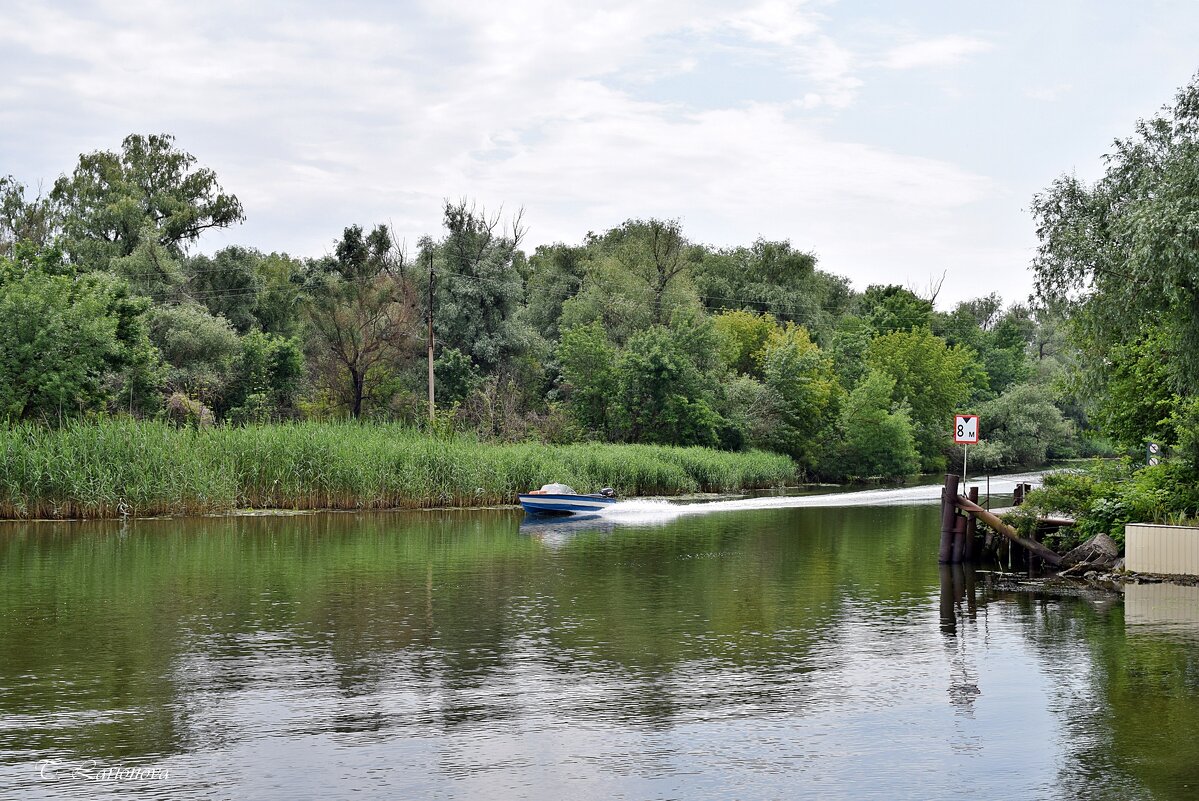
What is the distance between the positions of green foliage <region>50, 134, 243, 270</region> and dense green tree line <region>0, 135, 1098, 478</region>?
16cm

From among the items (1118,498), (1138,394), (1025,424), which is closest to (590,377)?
(1138,394)

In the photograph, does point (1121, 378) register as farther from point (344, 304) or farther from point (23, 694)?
point (344, 304)

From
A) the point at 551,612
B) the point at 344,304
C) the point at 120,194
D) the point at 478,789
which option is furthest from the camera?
the point at 120,194

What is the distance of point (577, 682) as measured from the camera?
1517 centimetres

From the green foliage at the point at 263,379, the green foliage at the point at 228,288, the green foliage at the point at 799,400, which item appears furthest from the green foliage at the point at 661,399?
the green foliage at the point at 228,288

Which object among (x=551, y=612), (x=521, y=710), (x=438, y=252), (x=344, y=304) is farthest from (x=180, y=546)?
(x=438, y=252)

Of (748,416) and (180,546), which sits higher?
(748,416)

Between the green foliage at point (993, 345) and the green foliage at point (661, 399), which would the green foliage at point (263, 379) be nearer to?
the green foliage at point (661, 399)

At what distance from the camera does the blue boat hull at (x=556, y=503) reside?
46.6 meters

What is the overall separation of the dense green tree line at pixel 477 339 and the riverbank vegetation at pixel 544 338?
183mm

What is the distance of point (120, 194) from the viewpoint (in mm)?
84625

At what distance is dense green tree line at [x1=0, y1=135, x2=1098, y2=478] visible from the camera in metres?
69.4

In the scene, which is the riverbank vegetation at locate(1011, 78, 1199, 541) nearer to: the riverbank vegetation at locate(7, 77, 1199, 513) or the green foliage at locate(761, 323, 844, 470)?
the riverbank vegetation at locate(7, 77, 1199, 513)

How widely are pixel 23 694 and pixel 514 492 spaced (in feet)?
119
